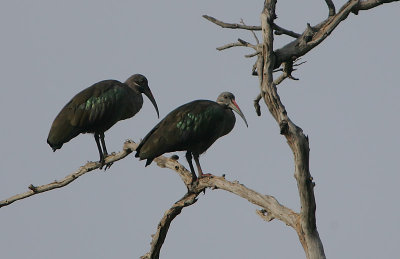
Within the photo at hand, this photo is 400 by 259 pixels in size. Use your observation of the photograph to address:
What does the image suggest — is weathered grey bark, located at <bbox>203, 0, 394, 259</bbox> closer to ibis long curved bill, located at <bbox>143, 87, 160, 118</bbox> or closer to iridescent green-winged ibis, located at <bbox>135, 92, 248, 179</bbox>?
A: iridescent green-winged ibis, located at <bbox>135, 92, 248, 179</bbox>

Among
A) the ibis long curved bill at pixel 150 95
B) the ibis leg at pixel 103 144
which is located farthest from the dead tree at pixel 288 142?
the ibis long curved bill at pixel 150 95

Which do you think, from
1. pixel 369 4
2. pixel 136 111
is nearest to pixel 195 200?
pixel 369 4

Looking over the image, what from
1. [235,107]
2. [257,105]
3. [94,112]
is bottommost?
[257,105]

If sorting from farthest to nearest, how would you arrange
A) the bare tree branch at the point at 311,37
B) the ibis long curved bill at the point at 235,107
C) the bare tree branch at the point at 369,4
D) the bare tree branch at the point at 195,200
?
1. the ibis long curved bill at the point at 235,107
2. the bare tree branch at the point at 369,4
3. the bare tree branch at the point at 311,37
4. the bare tree branch at the point at 195,200

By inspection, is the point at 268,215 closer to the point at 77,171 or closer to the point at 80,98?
the point at 77,171

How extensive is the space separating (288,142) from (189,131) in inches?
130

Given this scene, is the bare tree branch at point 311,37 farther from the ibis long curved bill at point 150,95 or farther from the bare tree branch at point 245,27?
the ibis long curved bill at point 150,95

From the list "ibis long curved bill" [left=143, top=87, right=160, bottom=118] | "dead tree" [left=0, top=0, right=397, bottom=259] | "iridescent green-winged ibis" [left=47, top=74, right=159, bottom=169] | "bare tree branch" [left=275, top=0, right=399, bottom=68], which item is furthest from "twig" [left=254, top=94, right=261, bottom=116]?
"ibis long curved bill" [left=143, top=87, right=160, bottom=118]

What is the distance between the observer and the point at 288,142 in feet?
25.4

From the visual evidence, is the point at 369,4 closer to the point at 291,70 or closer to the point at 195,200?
the point at 291,70

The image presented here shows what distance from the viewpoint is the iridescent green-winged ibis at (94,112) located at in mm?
11883

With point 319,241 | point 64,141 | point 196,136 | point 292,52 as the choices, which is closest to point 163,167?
point 196,136

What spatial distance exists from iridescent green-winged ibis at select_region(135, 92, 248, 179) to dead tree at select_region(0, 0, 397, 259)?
0.96 ft

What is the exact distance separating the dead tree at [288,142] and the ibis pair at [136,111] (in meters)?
0.35
